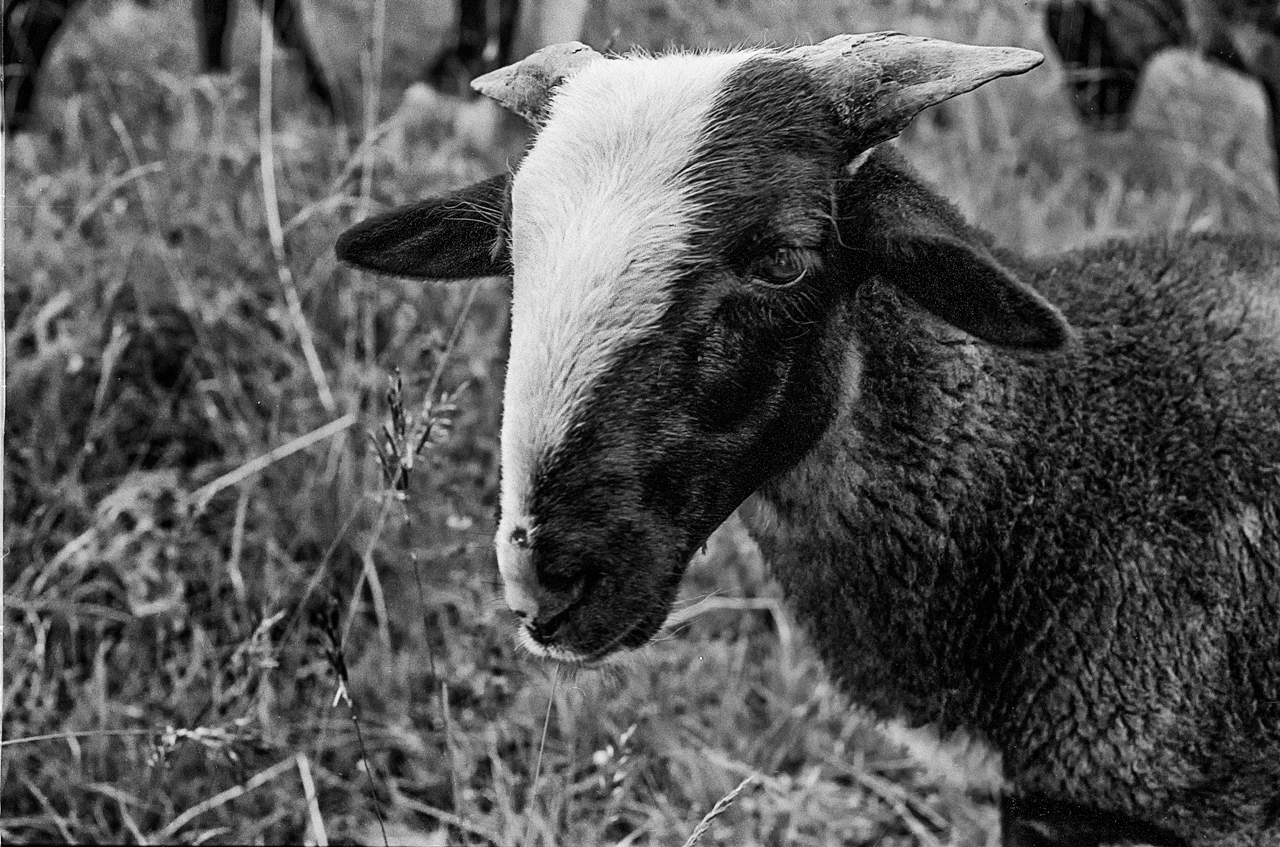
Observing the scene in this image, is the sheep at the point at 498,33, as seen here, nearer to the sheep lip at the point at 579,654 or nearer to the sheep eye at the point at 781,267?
the sheep eye at the point at 781,267

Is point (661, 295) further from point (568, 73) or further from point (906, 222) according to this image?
point (568, 73)

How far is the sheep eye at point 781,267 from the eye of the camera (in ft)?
7.29

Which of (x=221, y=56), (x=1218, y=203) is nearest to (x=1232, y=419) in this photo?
(x=1218, y=203)

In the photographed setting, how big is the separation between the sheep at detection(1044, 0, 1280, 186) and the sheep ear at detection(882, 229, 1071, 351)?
10.0 feet

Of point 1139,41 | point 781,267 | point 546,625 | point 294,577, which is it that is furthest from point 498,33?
point 546,625

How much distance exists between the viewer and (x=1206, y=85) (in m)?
6.08

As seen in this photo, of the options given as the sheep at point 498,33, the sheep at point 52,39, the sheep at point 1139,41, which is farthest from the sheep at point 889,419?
the sheep at point 498,33

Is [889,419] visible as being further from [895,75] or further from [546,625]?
[546,625]

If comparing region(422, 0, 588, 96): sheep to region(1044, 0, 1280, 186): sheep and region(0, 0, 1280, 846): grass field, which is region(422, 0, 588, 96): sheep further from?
region(1044, 0, 1280, 186): sheep

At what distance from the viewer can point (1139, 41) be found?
5.82m

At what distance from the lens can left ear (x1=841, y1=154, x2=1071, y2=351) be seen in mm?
2154

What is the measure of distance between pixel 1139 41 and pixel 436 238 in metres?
4.32

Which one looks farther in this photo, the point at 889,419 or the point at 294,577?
the point at 294,577

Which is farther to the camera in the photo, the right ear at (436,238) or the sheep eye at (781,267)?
the right ear at (436,238)
